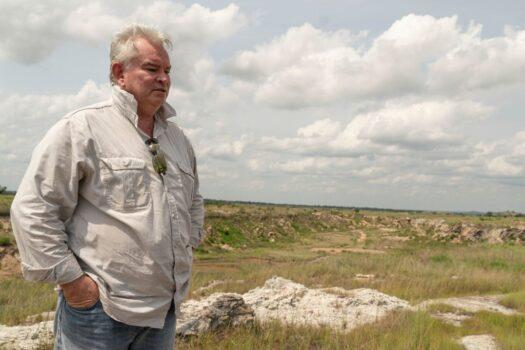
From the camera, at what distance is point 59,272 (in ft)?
6.86

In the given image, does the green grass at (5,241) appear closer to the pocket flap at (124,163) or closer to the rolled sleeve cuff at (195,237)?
the rolled sleeve cuff at (195,237)

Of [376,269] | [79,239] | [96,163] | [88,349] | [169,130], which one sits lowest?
[376,269]

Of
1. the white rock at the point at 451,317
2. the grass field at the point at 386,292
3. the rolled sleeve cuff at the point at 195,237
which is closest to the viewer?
the rolled sleeve cuff at the point at 195,237

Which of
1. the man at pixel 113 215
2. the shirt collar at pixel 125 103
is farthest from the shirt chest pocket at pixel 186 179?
the shirt collar at pixel 125 103

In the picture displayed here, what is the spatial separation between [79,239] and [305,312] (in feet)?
16.7

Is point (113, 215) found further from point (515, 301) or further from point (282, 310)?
point (515, 301)

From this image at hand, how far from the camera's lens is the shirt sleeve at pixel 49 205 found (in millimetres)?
2088

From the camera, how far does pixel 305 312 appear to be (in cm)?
679

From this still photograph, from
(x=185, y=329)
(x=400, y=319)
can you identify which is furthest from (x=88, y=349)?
(x=400, y=319)

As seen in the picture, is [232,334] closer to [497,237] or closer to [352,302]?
[352,302]

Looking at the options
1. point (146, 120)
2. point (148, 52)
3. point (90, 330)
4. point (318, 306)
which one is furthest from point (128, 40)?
point (318, 306)

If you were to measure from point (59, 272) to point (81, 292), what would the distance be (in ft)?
0.50

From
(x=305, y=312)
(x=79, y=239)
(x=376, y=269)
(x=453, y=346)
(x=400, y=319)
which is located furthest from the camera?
(x=376, y=269)

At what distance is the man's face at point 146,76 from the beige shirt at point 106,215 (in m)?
0.06
